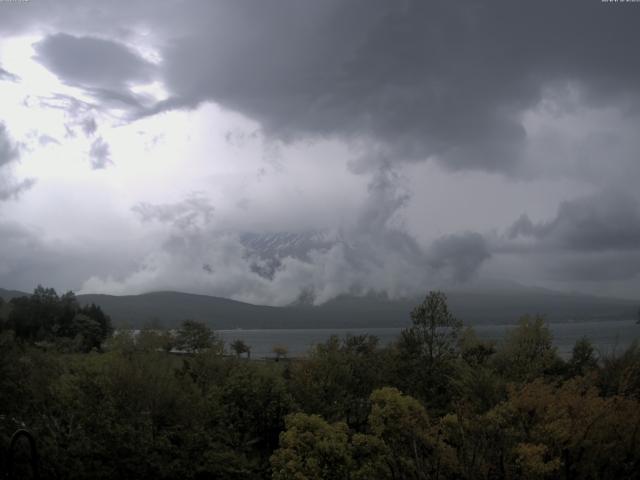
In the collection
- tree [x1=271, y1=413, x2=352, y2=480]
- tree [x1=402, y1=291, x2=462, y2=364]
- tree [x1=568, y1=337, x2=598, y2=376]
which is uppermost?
tree [x1=402, y1=291, x2=462, y2=364]

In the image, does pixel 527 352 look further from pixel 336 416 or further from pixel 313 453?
pixel 313 453

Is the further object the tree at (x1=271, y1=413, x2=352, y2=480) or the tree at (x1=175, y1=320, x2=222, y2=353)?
the tree at (x1=175, y1=320, x2=222, y2=353)

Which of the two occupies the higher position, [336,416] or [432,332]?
[432,332]

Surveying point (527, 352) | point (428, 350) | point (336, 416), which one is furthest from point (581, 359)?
point (336, 416)

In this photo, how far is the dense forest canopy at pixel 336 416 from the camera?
19031mm

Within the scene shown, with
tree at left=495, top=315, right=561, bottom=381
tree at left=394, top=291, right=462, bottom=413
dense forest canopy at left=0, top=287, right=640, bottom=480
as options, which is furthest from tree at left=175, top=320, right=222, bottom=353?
tree at left=394, top=291, right=462, bottom=413

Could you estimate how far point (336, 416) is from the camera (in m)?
29.7

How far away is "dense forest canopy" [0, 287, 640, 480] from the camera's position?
19.0 m

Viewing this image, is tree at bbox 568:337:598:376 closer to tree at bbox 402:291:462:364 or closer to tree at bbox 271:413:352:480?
tree at bbox 402:291:462:364

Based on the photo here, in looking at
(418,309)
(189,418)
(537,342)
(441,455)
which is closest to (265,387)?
(189,418)

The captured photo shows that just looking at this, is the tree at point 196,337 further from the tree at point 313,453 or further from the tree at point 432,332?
the tree at point 313,453

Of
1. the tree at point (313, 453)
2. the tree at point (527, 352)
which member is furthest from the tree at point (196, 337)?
the tree at point (313, 453)

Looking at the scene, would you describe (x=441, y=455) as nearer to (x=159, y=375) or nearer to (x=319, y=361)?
(x=159, y=375)

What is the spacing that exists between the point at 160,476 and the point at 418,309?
Answer: 58.1ft
